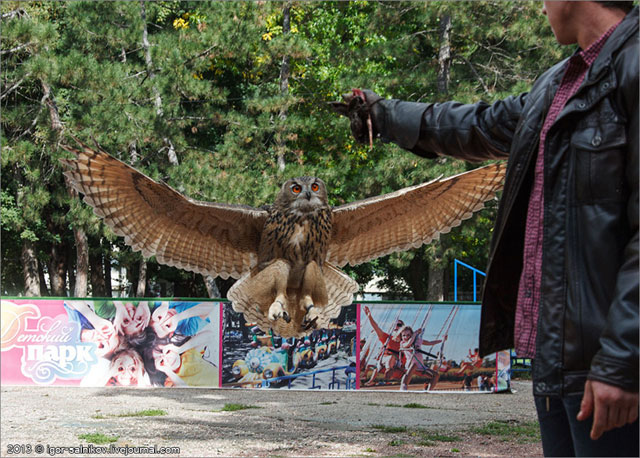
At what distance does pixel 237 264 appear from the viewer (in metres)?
5.37

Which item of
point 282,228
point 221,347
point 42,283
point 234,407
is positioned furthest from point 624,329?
point 42,283

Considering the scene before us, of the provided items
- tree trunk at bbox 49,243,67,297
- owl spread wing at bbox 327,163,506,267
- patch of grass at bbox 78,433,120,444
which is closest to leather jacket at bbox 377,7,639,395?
owl spread wing at bbox 327,163,506,267

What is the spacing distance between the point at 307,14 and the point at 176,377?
38.7 ft

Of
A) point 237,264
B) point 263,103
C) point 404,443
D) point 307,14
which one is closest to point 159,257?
point 237,264

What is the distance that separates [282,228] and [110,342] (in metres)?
9.38

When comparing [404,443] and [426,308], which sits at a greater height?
[426,308]

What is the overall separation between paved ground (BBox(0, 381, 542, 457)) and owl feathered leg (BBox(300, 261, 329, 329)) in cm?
409

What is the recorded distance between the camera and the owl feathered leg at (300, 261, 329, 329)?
4574mm

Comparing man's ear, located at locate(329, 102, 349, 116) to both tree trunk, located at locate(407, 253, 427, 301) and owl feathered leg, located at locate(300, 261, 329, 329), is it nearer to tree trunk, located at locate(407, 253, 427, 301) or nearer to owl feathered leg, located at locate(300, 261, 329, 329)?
owl feathered leg, located at locate(300, 261, 329, 329)

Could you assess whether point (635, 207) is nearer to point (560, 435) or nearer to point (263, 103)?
point (560, 435)

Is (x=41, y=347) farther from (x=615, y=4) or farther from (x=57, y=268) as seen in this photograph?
(x=615, y=4)

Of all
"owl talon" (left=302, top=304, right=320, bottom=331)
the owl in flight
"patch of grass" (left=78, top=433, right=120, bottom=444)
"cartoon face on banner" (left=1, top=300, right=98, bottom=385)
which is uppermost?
the owl in flight

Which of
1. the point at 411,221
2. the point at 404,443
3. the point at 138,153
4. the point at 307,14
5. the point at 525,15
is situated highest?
the point at 307,14

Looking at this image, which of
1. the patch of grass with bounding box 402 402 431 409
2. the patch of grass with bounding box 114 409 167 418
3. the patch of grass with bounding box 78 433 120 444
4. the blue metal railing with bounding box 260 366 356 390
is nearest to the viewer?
the patch of grass with bounding box 78 433 120 444
